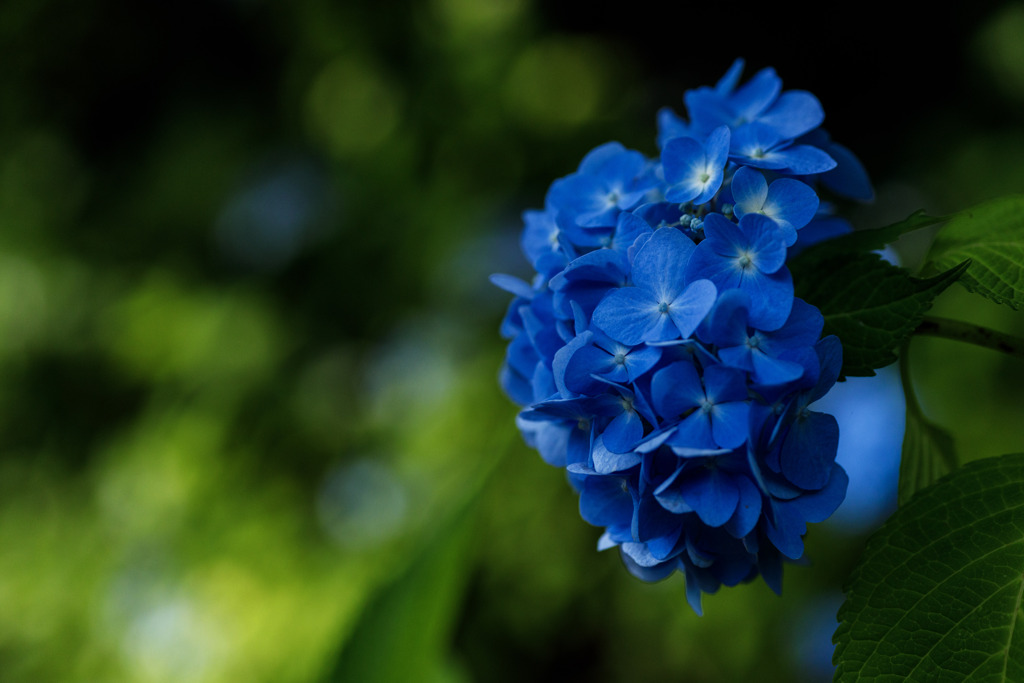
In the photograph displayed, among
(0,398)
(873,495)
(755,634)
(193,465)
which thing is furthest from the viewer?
(0,398)

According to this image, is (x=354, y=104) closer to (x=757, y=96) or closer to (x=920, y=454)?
(x=757, y=96)

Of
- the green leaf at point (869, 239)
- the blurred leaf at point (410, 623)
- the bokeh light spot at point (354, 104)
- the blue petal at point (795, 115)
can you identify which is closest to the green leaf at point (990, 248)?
the green leaf at point (869, 239)

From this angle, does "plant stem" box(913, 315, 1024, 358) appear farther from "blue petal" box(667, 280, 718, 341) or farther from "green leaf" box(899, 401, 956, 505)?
"blue petal" box(667, 280, 718, 341)

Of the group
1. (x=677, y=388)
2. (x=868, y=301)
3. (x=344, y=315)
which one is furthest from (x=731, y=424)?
(x=344, y=315)

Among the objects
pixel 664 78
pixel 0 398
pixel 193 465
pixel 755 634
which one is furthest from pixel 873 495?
pixel 0 398

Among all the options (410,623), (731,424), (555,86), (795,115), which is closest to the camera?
(731,424)

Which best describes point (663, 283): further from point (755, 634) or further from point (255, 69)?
point (255, 69)
